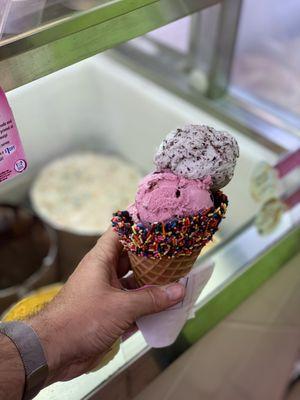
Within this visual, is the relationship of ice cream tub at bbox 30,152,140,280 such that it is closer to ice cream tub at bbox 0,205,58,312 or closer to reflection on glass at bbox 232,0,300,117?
ice cream tub at bbox 0,205,58,312

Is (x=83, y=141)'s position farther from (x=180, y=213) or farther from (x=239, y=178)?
(x=180, y=213)

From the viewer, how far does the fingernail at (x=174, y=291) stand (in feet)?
2.73

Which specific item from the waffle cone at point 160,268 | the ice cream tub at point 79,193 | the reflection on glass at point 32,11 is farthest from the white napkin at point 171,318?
the ice cream tub at point 79,193

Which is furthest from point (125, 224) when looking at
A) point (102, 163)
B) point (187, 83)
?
point (102, 163)

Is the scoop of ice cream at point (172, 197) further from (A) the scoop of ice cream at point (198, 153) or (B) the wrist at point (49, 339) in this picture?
(B) the wrist at point (49, 339)

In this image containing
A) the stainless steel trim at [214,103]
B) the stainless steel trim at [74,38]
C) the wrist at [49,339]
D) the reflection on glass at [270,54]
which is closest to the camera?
the stainless steel trim at [74,38]

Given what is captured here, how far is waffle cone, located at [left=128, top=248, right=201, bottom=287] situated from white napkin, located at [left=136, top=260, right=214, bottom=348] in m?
0.03

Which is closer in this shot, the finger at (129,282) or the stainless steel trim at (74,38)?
the stainless steel trim at (74,38)

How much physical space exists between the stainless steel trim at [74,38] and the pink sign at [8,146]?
0.11 feet

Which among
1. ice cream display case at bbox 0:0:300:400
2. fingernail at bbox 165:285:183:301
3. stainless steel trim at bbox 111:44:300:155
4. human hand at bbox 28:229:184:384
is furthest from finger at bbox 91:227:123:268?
stainless steel trim at bbox 111:44:300:155

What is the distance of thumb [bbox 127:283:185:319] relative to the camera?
810 millimetres

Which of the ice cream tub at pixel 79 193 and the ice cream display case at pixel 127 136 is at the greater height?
the ice cream display case at pixel 127 136

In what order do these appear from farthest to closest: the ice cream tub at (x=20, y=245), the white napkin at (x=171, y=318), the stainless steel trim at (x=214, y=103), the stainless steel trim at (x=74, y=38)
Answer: the ice cream tub at (x=20, y=245) → the stainless steel trim at (x=214, y=103) → the white napkin at (x=171, y=318) → the stainless steel trim at (x=74, y=38)

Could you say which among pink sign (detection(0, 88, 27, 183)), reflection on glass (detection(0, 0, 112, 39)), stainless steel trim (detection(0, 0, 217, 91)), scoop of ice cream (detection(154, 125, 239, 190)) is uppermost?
reflection on glass (detection(0, 0, 112, 39))
